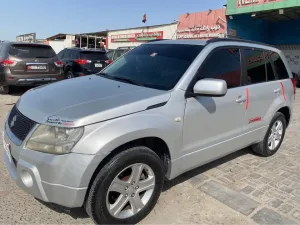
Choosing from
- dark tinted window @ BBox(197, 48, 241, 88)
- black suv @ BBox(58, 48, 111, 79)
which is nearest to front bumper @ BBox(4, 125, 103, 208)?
dark tinted window @ BBox(197, 48, 241, 88)

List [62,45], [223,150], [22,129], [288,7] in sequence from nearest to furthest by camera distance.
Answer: [22,129] → [223,150] → [288,7] → [62,45]

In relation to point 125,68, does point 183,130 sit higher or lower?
lower

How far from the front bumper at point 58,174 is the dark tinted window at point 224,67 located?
1.59 meters

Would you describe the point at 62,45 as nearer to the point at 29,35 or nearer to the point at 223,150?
the point at 29,35

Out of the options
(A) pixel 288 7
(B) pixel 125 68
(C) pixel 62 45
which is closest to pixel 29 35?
(C) pixel 62 45

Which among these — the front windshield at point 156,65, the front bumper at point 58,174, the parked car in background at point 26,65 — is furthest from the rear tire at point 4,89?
the front bumper at point 58,174

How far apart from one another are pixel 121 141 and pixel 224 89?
1168 millimetres

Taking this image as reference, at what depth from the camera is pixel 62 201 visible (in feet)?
7.41

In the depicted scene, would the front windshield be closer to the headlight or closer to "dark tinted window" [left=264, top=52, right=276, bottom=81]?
→ the headlight

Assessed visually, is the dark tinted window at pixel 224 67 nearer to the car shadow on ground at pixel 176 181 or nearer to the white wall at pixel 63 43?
the car shadow on ground at pixel 176 181

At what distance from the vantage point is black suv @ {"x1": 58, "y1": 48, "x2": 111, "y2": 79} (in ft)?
36.7

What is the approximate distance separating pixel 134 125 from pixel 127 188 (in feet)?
1.92

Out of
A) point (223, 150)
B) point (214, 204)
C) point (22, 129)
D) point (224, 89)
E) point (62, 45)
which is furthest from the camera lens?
point (62, 45)

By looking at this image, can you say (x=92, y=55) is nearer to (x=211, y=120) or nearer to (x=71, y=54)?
(x=71, y=54)
